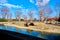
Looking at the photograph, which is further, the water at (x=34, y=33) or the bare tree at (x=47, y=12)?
the bare tree at (x=47, y=12)

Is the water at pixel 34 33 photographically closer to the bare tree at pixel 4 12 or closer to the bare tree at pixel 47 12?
the bare tree at pixel 4 12

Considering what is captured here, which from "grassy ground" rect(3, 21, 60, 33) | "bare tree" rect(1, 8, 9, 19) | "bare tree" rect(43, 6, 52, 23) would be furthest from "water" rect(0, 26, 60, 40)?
"bare tree" rect(43, 6, 52, 23)

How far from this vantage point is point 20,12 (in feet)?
8.00

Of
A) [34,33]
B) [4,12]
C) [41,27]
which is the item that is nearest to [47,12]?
[41,27]

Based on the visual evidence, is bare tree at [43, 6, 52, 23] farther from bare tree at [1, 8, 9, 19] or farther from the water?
bare tree at [1, 8, 9, 19]

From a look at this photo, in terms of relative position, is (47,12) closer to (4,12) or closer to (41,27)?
(41,27)

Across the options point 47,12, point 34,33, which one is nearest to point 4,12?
point 34,33

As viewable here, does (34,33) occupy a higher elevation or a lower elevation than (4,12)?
lower

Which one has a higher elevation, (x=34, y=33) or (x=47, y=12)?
(x=47, y=12)

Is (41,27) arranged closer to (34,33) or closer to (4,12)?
(34,33)

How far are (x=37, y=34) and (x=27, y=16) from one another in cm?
35

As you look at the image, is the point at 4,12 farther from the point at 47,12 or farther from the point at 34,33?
the point at 47,12

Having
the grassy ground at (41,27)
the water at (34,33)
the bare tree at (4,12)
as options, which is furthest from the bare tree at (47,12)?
the bare tree at (4,12)

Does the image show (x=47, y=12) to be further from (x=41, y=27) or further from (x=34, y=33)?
(x=34, y=33)
